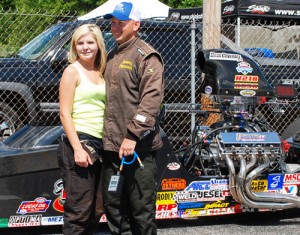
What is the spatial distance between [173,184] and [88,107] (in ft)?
5.21

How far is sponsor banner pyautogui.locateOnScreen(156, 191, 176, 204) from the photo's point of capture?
546 centimetres

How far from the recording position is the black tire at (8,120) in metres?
8.20

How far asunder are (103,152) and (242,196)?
5.70ft

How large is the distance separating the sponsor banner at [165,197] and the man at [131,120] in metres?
1.20

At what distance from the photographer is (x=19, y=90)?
8.12 meters

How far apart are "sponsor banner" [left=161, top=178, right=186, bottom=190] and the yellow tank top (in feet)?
4.57

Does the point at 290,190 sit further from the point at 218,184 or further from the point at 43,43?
the point at 43,43

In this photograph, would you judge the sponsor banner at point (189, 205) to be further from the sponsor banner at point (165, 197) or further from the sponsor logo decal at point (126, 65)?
the sponsor logo decal at point (126, 65)

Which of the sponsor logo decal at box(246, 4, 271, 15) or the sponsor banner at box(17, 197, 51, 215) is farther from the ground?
the sponsor logo decal at box(246, 4, 271, 15)

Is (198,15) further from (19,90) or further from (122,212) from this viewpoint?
(122,212)

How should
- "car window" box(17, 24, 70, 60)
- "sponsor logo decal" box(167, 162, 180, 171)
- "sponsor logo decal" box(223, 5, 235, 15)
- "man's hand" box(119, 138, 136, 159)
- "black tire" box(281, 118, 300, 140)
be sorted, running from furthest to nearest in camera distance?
"sponsor logo decal" box(223, 5, 235, 15), "car window" box(17, 24, 70, 60), "black tire" box(281, 118, 300, 140), "sponsor logo decal" box(167, 162, 180, 171), "man's hand" box(119, 138, 136, 159)

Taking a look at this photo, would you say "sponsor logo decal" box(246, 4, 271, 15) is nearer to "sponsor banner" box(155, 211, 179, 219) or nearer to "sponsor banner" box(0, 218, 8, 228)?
"sponsor banner" box(155, 211, 179, 219)

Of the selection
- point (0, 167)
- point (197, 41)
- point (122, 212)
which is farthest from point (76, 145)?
point (197, 41)

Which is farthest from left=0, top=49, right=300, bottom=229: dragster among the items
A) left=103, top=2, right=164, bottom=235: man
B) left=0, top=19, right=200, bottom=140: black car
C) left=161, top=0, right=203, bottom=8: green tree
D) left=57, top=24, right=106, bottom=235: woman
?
left=161, top=0, right=203, bottom=8: green tree
